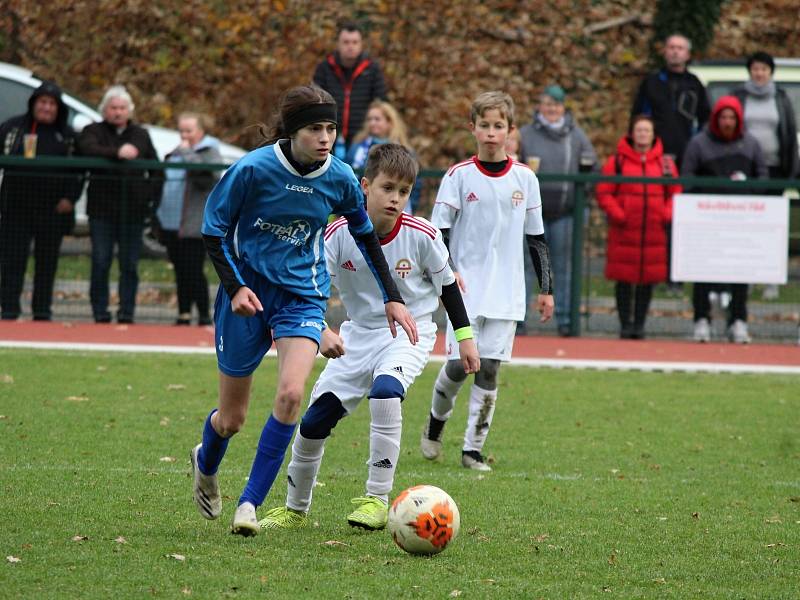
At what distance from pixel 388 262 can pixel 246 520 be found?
60.8 inches

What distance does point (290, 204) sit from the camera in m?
6.07

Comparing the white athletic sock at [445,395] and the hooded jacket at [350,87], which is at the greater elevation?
the hooded jacket at [350,87]

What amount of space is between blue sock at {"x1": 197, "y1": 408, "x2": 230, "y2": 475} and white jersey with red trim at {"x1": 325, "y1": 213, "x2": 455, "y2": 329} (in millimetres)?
1032

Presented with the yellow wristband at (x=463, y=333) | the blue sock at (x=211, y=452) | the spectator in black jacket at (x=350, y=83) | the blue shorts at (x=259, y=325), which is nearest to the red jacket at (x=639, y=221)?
the spectator in black jacket at (x=350, y=83)

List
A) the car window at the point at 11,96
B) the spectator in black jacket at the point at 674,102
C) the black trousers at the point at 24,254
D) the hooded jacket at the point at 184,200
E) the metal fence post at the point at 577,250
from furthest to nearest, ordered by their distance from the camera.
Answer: the car window at the point at 11,96, the spectator in black jacket at the point at 674,102, the metal fence post at the point at 577,250, the hooded jacket at the point at 184,200, the black trousers at the point at 24,254

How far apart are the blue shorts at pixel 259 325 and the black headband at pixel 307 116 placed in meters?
0.63

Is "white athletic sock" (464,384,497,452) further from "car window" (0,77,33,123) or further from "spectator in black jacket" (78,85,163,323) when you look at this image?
"car window" (0,77,33,123)

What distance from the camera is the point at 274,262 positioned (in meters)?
6.11

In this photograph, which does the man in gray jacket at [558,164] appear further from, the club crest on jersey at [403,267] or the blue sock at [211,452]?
the blue sock at [211,452]

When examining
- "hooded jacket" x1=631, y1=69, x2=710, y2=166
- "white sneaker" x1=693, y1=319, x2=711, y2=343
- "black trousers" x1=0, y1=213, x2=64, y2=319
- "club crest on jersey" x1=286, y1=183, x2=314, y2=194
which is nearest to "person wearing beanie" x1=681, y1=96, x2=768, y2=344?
"white sneaker" x1=693, y1=319, x2=711, y2=343

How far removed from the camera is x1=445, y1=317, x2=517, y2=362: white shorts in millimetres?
8406

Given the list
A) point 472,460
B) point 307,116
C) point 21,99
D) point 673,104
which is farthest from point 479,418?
point 21,99

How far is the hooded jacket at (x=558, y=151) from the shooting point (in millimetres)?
14539

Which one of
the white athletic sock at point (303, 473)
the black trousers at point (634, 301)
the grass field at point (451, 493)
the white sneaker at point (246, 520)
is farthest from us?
the black trousers at point (634, 301)
